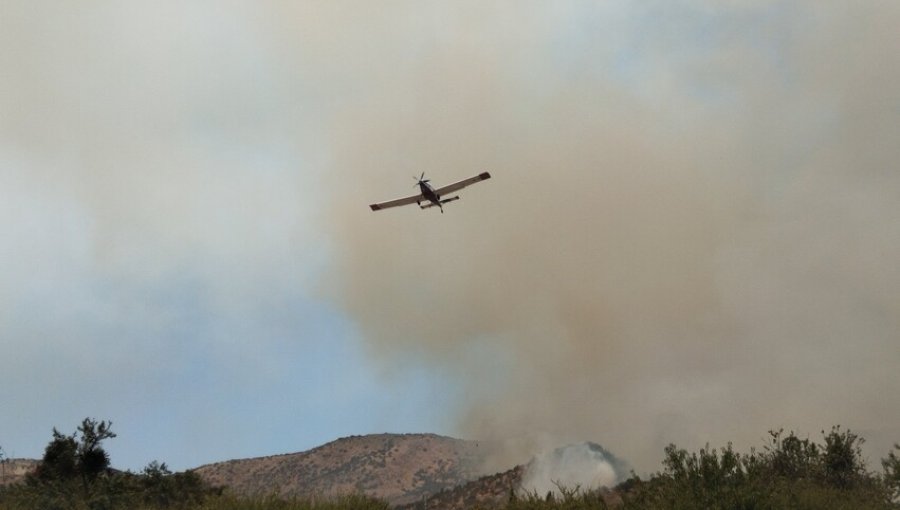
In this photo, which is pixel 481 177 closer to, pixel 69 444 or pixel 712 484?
pixel 712 484

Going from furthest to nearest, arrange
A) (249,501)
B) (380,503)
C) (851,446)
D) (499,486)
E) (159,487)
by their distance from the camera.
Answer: (499,486)
(159,487)
(851,446)
(380,503)
(249,501)

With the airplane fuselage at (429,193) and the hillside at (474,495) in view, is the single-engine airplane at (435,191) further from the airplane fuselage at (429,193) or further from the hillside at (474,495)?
the hillside at (474,495)

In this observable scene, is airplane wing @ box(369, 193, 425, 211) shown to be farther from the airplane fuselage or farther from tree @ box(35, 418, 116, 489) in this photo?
tree @ box(35, 418, 116, 489)

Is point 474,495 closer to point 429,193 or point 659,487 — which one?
point 429,193

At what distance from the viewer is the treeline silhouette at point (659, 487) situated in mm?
45469

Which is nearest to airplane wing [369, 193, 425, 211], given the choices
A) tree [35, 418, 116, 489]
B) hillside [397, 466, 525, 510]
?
tree [35, 418, 116, 489]

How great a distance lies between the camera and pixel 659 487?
170 feet

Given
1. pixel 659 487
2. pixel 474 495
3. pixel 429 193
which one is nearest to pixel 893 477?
pixel 659 487

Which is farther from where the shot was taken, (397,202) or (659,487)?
(397,202)

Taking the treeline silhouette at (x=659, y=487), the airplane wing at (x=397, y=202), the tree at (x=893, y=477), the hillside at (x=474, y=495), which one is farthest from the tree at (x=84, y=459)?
the hillside at (x=474, y=495)

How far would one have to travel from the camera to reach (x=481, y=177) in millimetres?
75000

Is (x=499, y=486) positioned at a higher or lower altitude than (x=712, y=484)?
higher

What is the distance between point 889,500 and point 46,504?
62.8 meters

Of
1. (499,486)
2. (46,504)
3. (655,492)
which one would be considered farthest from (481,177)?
(499,486)
